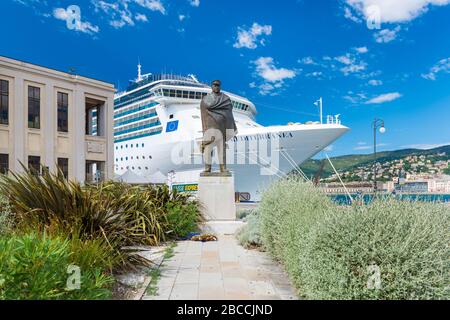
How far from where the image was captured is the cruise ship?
2478 cm

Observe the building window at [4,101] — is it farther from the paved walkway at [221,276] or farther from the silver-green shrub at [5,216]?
the paved walkway at [221,276]

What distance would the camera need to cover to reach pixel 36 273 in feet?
8.91

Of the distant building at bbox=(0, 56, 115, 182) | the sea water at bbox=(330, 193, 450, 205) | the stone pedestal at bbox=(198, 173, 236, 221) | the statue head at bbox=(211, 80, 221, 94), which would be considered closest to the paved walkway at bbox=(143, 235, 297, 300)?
the sea water at bbox=(330, 193, 450, 205)

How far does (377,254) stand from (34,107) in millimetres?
30185

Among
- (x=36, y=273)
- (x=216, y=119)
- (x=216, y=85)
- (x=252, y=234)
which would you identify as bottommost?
(x=252, y=234)

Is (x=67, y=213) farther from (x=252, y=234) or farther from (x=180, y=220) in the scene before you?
(x=252, y=234)

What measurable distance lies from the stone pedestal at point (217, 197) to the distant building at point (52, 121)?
1993cm

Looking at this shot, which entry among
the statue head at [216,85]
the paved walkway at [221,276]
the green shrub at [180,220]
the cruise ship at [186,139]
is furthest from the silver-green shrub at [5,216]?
the cruise ship at [186,139]

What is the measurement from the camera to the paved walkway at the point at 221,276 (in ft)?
12.3

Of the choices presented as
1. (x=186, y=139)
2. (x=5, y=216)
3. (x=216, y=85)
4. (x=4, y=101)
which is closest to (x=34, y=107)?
(x=4, y=101)

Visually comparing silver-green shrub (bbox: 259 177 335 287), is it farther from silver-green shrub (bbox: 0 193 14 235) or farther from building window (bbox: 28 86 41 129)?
building window (bbox: 28 86 41 129)

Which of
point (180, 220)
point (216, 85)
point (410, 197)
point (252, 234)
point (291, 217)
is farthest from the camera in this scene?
point (216, 85)
